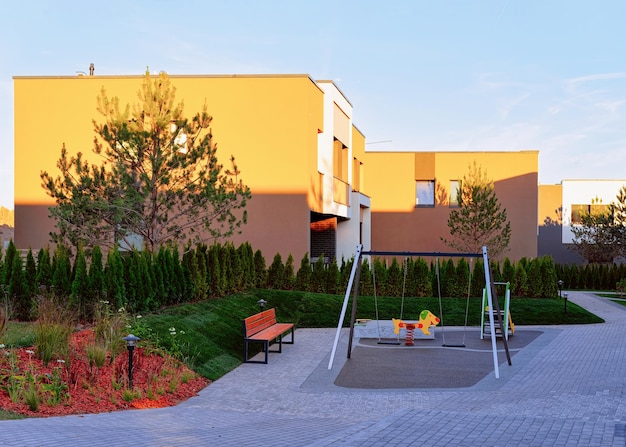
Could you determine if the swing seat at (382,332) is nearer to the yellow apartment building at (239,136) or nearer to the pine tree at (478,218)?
the yellow apartment building at (239,136)

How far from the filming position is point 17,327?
1205 centimetres

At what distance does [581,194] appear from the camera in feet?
161

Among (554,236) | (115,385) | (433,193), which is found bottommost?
(115,385)

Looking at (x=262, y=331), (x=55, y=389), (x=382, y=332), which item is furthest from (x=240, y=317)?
(x=55, y=389)

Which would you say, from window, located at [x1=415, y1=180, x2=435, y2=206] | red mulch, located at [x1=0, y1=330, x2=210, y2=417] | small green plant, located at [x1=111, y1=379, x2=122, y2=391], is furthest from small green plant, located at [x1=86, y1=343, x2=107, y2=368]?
window, located at [x1=415, y1=180, x2=435, y2=206]

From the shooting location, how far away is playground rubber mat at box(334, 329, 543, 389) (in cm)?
1142

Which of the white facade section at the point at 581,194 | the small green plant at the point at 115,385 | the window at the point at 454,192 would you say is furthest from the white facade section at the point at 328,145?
the white facade section at the point at 581,194

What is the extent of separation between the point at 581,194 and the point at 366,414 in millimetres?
45229

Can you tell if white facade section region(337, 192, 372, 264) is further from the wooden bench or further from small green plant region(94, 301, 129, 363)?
small green plant region(94, 301, 129, 363)

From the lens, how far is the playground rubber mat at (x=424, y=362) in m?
11.4

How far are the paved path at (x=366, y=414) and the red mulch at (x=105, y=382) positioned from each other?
403 mm

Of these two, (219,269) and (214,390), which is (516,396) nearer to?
(214,390)

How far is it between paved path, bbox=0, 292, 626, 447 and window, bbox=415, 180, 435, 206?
23.2m

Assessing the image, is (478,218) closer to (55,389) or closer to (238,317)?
(238,317)
